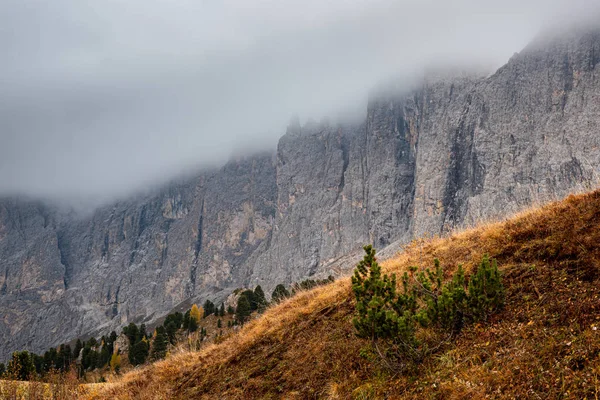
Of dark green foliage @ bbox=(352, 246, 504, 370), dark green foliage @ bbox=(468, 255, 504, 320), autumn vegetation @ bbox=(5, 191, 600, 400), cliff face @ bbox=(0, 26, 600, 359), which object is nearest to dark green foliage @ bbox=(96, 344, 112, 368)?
cliff face @ bbox=(0, 26, 600, 359)

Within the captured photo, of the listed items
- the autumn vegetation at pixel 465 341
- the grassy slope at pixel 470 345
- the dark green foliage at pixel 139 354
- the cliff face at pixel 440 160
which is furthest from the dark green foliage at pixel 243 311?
the autumn vegetation at pixel 465 341

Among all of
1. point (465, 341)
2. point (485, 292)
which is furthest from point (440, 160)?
point (465, 341)

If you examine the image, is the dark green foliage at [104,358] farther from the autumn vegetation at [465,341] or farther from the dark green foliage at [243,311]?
the autumn vegetation at [465,341]

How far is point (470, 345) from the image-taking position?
508 cm

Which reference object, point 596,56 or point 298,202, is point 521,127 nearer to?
point 596,56

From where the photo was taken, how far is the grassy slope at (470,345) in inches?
165

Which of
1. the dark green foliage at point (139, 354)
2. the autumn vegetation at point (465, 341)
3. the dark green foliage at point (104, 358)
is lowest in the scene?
the dark green foliage at point (104, 358)

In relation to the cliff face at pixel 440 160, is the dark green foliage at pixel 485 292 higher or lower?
higher

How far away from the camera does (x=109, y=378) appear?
11.4 m

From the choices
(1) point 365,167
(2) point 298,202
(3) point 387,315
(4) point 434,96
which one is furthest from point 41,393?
(2) point 298,202

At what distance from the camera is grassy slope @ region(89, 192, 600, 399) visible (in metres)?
4.20

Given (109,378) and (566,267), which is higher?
(566,267)

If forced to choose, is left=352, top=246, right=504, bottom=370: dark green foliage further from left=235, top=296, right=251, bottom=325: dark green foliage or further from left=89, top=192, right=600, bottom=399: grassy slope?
left=235, top=296, right=251, bottom=325: dark green foliage

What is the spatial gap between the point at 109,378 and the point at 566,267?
1189cm
